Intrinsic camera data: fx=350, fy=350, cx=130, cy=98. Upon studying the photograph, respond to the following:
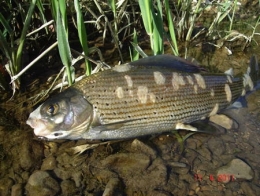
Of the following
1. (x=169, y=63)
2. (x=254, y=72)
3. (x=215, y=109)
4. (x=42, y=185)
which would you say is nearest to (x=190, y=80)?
(x=169, y=63)

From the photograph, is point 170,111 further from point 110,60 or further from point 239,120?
point 110,60

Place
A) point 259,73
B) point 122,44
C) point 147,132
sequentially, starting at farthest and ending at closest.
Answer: point 122,44 < point 259,73 < point 147,132

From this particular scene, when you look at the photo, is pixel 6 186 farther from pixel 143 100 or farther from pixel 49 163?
pixel 143 100

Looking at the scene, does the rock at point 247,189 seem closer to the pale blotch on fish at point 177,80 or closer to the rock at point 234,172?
the rock at point 234,172

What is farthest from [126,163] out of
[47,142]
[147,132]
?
[47,142]

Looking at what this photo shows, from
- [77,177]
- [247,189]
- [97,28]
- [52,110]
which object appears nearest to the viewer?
[52,110]
